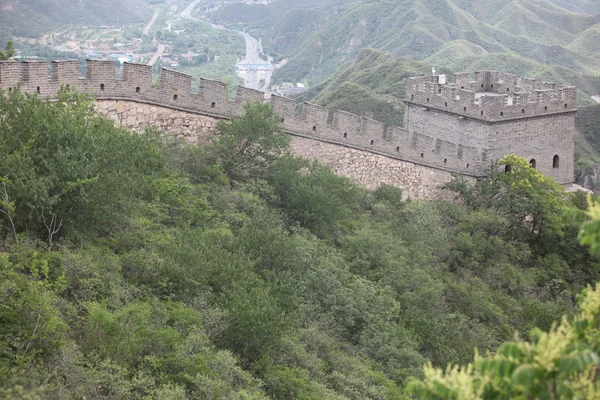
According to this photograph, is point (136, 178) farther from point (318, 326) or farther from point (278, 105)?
point (278, 105)

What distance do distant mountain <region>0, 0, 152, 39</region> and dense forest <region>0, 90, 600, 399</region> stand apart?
28.1 meters

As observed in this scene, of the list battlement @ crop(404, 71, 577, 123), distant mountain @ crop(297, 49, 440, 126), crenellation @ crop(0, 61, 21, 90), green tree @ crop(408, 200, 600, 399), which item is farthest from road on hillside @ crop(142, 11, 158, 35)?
green tree @ crop(408, 200, 600, 399)

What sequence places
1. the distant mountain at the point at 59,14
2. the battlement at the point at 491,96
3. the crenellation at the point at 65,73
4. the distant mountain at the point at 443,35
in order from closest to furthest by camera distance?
the crenellation at the point at 65,73
the battlement at the point at 491,96
the distant mountain at the point at 59,14
the distant mountain at the point at 443,35

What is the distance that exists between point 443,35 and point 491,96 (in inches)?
1680

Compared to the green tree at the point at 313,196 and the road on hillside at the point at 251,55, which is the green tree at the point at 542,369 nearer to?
the green tree at the point at 313,196

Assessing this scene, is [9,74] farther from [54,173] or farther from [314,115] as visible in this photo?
[314,115]

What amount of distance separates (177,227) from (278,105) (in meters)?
6.62

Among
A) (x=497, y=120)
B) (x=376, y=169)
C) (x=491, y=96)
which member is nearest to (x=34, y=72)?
(x=376, y=169)

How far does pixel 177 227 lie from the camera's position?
Result: 1402 cm

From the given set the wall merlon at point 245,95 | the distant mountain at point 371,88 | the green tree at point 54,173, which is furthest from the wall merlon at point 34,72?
the distant mountain at point 371,88

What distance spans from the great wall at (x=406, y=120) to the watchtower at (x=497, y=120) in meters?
0.03

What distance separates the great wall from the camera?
1775 cm

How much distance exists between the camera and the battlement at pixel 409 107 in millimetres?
17188

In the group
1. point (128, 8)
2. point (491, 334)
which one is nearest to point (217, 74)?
point (128, 8)
